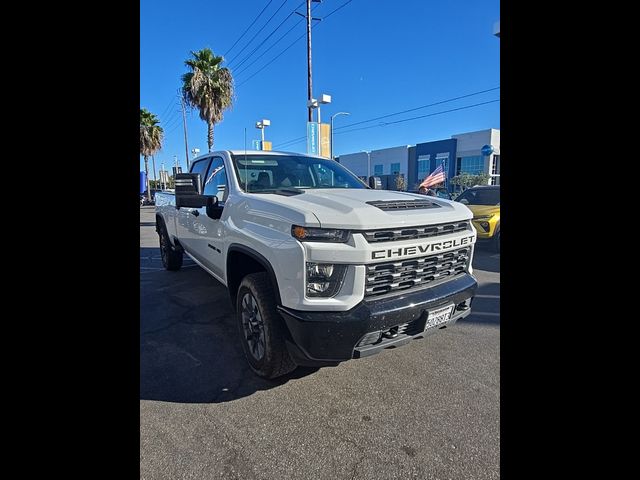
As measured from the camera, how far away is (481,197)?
27.8ft

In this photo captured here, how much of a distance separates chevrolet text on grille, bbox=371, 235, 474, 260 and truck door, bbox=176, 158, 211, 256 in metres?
2.66

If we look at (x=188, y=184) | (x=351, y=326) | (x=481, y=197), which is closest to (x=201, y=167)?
(x=188, y=184)

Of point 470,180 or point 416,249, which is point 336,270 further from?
point 470,180

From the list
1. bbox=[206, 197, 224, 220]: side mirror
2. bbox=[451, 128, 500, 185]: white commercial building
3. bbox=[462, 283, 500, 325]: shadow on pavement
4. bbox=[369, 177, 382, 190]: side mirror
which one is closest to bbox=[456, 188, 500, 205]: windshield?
bbox=[462, 283, 500, 325]: shadow on pavement

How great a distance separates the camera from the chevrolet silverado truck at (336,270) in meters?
2.13

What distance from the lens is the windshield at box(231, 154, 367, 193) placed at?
348 cm

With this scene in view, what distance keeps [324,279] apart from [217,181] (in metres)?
2.30

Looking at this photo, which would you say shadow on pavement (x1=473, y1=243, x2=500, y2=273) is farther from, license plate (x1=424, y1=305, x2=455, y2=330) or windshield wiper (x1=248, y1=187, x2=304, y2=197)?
windshield wiper (x1=248, y1=187, x2=304, y2=197)

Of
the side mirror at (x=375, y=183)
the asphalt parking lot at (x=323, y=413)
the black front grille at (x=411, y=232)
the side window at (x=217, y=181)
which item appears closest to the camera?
the asphalt parking lot at (x=323, y=413)

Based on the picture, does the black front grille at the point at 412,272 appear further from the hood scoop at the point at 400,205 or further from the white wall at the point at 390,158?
the white wall at the point at 390,158

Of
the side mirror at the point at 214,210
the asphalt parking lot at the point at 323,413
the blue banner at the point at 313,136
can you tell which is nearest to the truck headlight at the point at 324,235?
the asphalt parking lot at the point at 323,413

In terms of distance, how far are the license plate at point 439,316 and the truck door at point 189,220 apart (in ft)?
9.67
